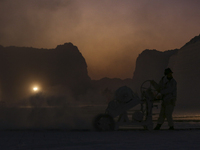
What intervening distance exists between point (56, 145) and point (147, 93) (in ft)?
14.1

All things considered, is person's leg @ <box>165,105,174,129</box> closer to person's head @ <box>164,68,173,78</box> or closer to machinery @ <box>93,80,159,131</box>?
machinery @ <box>93,80,159,131</box>

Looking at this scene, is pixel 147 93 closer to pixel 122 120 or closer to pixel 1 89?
pixel 122 120

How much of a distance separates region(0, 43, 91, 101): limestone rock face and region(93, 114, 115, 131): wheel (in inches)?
4881

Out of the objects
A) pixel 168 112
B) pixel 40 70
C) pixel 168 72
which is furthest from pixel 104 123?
pixel 40 70

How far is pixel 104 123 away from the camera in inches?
370

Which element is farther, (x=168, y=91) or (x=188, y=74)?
(x=188, y=74)

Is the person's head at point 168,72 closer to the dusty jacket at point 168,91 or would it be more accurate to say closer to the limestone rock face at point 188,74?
the dusty jacket at point 168,91

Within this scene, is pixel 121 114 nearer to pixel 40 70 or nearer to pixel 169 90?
pixel 169 90

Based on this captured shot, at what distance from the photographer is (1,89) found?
127562mm

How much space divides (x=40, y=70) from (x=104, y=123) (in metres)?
132

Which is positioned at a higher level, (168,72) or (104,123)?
(168,72)

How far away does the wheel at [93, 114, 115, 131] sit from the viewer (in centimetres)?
937

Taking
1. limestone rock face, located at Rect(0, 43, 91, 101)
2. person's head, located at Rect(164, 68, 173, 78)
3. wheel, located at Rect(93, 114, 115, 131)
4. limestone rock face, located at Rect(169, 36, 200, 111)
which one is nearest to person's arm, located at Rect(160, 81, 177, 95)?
person's head, located at Rect(164, 68, 173, 78)

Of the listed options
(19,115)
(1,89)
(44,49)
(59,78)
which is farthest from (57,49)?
(19,115)
